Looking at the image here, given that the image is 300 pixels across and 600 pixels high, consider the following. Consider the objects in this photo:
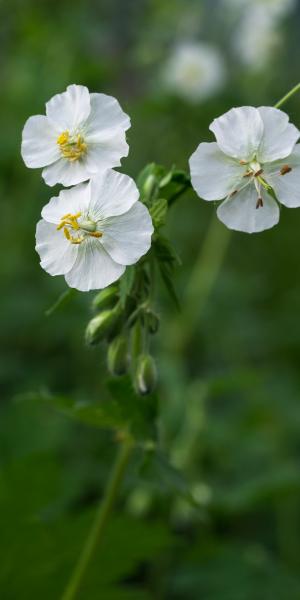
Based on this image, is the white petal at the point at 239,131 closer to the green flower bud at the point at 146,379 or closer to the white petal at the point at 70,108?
the white petal at the point at 70,108

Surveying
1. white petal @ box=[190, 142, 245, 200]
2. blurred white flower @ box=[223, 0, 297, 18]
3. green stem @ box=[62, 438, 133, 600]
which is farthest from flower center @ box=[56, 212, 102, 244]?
blurred white flower @ box=[223, 0, 297, 18]

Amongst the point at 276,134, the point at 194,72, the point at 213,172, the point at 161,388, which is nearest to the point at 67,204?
the point at 213,172

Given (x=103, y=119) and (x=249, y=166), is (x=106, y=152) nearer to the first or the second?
(x=103, y=119)

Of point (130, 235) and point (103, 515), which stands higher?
point (130, 235)

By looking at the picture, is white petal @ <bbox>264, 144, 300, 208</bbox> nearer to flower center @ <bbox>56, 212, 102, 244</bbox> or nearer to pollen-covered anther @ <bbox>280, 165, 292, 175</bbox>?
pollen-covered anther @ <bbox>280, 165, 292, 175</bbox>

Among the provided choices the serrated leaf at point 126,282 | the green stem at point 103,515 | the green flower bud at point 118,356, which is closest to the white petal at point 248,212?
the serrated leaf at point 126,282
